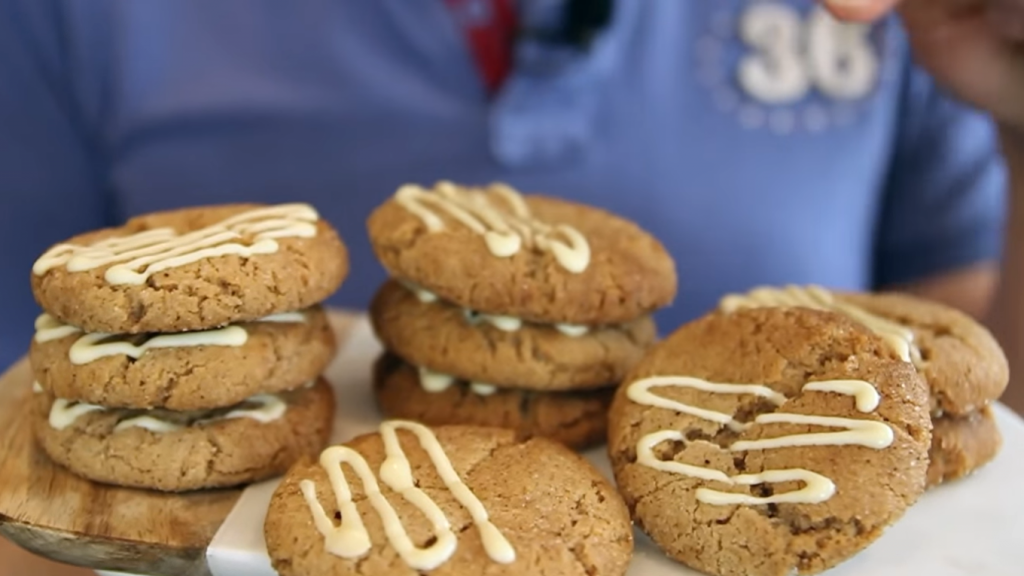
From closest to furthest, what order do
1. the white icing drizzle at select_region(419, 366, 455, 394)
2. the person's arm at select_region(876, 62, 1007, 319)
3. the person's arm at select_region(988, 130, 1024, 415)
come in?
the white icing drizzle at select_region(419, 366, 455, 394)
the person's arm at select_region(988, 130, 1024, 415)
the person's arm at select_region(876, 62, 1007, 319)

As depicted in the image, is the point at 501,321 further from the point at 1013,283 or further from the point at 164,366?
the point at 1013,283

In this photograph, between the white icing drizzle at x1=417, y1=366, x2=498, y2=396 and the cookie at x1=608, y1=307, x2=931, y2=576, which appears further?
the white icing drizzle at x1=417, y1=366, x2=498, y2=396

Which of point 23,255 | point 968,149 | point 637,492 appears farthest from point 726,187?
point 23,255

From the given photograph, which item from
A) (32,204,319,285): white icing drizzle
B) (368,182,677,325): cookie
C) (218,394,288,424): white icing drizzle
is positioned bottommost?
(218,394,288,424): white icing drizzle

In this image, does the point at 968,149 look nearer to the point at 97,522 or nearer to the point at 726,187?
the point at 726,187

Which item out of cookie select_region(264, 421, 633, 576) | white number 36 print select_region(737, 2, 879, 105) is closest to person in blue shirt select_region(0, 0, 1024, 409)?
white number 36 print select_region(737, 2, 879, 105)

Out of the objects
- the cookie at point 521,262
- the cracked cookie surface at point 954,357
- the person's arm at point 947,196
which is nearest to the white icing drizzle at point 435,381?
the cookie at point 521,262

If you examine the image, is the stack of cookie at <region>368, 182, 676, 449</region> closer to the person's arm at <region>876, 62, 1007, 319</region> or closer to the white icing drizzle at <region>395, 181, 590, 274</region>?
the white icing drizzle at <region>395, 181, 590, 274</region>
